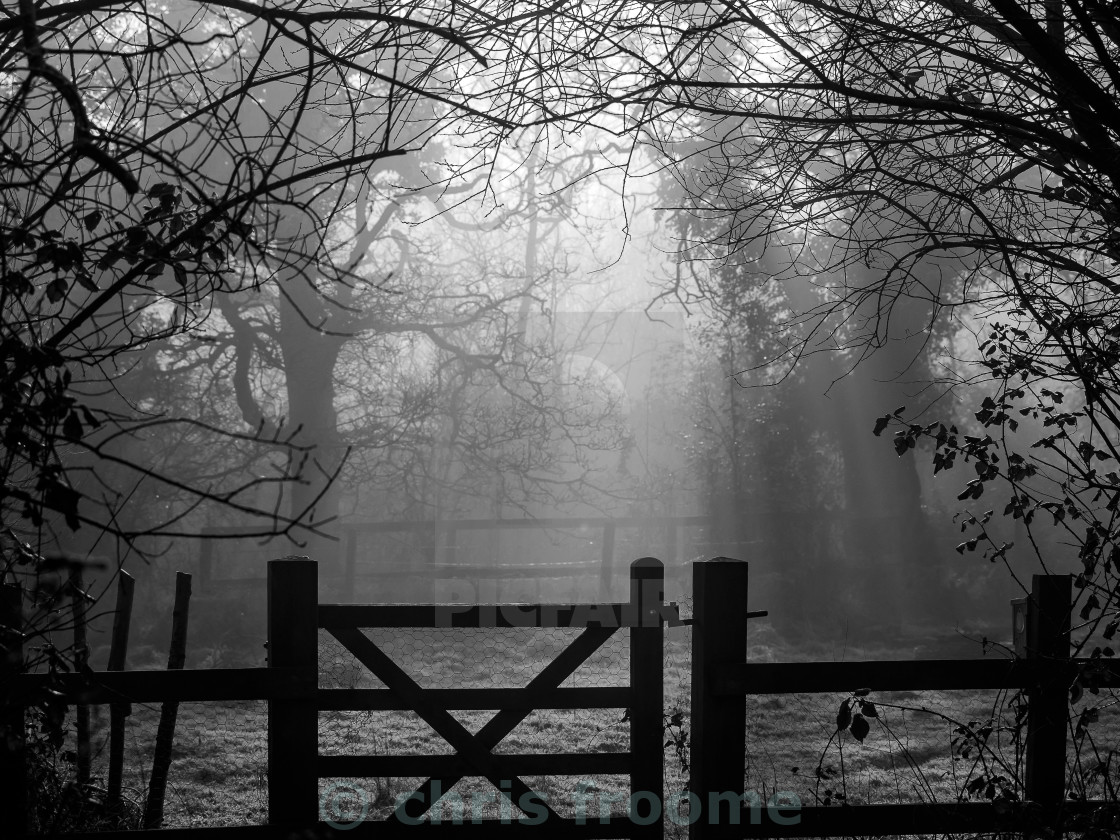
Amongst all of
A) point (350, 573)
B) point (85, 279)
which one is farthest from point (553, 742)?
point (350, 573)

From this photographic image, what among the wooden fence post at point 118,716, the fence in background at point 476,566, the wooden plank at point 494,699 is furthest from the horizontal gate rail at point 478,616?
the fence in background at point 476,566

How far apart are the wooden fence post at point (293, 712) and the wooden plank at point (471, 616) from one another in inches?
5.6

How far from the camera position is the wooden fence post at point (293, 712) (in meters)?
3.67

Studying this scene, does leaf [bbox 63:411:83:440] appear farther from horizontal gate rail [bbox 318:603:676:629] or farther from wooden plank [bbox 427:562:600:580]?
wooden plank [bbox 427:562:600:580]

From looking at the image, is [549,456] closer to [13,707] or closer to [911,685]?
[911,685]

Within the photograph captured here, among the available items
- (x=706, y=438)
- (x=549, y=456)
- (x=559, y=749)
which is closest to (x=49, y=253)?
(x=559, y=749)

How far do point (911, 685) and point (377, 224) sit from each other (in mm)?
17447

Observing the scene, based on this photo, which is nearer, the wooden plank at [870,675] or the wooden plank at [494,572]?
the wooden plank at [870,675]

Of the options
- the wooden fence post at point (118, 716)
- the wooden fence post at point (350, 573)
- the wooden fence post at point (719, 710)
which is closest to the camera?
the wooden fence post at point (719, 710)

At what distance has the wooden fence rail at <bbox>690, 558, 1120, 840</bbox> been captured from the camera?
3672mm

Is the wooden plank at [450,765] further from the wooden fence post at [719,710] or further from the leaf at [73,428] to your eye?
the leaf at [73,428]

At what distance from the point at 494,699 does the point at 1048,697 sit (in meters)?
2.16

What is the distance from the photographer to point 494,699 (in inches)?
159

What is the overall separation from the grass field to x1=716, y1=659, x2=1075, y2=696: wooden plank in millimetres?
962
